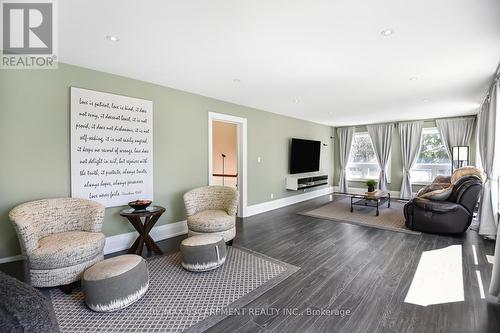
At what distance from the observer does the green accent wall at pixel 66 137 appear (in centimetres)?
263

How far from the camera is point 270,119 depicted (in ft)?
19.5

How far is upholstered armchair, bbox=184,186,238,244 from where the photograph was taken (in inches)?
130

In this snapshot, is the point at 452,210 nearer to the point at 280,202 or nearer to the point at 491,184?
the point at 491,184

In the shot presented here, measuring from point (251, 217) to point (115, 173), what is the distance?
290 cm

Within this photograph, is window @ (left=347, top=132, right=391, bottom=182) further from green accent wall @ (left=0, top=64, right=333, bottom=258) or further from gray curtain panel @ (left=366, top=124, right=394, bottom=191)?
green accent wall @ (left=0, top=64, right=333, bottom=258)

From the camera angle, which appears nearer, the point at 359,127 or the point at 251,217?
the point at 251,217

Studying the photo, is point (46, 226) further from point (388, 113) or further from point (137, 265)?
point (388, 113)

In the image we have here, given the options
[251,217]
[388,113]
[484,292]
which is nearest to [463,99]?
[388,113]

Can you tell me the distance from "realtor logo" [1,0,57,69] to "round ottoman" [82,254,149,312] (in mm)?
2213

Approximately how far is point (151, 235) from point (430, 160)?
25.7 feet

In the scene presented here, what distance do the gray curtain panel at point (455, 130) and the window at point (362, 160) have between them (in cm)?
194

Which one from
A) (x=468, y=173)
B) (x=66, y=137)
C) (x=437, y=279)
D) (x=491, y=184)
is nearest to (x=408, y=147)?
(x=468, y=173)

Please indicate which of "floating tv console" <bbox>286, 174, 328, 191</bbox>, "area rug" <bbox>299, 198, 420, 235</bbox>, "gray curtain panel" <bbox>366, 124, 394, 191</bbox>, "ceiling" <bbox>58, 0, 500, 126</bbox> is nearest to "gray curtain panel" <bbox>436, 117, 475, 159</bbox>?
"gray curtain panel" <bbox>366, 124, 394, 191</bbox>

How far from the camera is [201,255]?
2.68 meters
